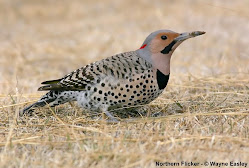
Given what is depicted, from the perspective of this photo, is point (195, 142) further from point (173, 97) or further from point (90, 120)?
point (173, 97)

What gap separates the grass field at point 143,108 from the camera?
10.6 feet

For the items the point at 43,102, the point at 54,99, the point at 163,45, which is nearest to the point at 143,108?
the point at 163,45

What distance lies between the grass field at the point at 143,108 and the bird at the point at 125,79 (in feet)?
0.59

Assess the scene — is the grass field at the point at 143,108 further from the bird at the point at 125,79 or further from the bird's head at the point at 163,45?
the bird's head at the point at 163,45

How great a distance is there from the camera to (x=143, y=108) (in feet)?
15.3

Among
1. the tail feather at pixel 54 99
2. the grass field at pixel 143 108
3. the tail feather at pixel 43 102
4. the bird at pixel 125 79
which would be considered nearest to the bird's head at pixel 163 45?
the bird at pixel 125 79

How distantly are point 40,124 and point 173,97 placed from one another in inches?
64.3

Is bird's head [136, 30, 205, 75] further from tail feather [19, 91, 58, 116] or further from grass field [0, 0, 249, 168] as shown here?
tail feather [19, 91, 58, 116]

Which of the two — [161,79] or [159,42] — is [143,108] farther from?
[159,42]

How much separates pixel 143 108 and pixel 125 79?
65cm

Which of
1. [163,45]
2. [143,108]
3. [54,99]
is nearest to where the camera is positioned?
[163,45]

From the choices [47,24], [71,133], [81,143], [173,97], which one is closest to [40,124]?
[71,133]

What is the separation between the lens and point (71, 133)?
3.70 metres

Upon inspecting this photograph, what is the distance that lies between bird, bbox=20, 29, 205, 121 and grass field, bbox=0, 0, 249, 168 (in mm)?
181
